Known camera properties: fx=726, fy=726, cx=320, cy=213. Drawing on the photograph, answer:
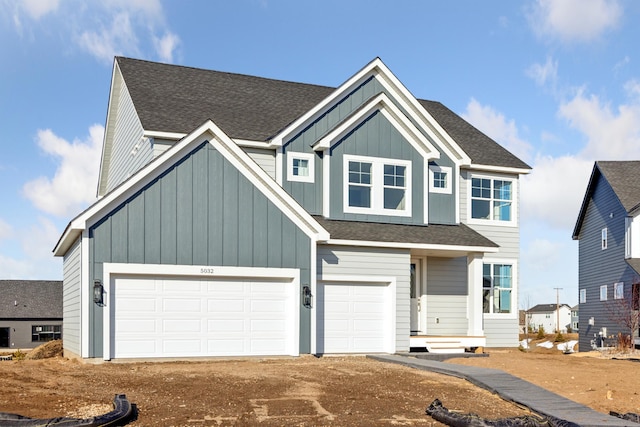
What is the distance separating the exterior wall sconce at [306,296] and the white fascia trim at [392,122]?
455 centimetres

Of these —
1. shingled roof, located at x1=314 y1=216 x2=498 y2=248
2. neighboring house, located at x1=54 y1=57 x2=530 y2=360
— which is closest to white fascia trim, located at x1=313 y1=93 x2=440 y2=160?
neighboring house, located at x1=54 y1=57 x2=530 y2=360

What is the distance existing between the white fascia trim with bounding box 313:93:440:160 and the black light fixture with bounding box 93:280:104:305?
7623mm

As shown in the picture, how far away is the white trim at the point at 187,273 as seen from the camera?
54.0ft

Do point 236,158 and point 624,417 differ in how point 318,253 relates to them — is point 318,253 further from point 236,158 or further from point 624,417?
point 624,417

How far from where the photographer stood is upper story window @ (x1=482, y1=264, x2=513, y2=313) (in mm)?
23406

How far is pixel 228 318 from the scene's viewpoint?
17.8 metres

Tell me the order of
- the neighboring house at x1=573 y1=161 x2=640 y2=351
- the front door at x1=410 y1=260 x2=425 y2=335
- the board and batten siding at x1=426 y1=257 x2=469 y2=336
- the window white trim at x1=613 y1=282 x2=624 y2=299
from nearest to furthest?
the front door at x1=410 y1=260 x2=425 y2=335 → the board and batten siding at x1=426 y1=257 x2=469 y2=336 → the neighboring house at x1=573 y1=161 x2=640 y2=351 → the window white trim at x1=613 y1=282 x2=624 y2=299

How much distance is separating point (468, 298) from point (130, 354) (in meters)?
10.6

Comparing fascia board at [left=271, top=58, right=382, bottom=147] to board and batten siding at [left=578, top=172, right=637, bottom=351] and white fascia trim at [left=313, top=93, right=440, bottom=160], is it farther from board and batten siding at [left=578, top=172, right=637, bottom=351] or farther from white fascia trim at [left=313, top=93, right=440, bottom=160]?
board and batten siding at [left=578, top=172, right=637, bottom=351]

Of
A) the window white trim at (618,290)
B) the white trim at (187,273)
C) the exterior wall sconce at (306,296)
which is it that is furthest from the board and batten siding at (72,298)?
the window white trim at (618,290)

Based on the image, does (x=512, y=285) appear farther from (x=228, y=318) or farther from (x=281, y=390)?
(x=281, y=390)

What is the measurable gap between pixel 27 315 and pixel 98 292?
41426 mm

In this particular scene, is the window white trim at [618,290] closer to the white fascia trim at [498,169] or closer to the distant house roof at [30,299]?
the white fascia trim at [498,169]

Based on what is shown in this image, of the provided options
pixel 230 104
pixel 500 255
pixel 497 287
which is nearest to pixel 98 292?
pixel 230 104
